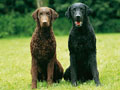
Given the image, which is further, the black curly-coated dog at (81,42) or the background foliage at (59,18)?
the background foliage at (59,18)

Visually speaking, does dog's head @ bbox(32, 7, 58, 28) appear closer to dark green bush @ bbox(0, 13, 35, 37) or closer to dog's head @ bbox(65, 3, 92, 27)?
dog's head @ bbox(65, 3, 92, 27)

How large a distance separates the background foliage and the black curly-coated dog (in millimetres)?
17193

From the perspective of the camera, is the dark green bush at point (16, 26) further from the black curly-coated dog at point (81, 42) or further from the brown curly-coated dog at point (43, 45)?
the black curly-coated dog at point (81, 42)

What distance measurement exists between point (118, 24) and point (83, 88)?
21469 millimetres

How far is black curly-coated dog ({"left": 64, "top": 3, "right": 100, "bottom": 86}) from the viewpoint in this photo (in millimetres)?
5152

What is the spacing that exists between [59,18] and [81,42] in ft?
67.1

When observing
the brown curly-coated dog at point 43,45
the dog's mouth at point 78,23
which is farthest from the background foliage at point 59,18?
→ the dog's mouth at point 78,23

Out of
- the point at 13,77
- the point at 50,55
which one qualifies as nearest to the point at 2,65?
the point at 13,77

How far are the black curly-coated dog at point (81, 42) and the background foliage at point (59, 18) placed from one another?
17193 millimetres

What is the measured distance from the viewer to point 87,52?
5285 mm

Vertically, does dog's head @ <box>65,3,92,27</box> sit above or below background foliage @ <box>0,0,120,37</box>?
above

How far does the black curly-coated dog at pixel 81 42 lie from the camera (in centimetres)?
515

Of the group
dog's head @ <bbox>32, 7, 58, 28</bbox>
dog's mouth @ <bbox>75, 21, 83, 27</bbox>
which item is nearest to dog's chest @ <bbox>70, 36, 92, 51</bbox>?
dog's mouth @ <bbox>75, 21, 83, 27</bbox>

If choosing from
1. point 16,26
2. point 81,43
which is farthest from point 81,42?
point 16,26
